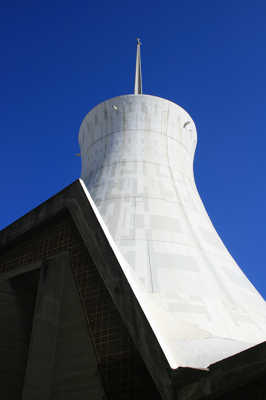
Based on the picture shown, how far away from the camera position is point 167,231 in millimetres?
11125

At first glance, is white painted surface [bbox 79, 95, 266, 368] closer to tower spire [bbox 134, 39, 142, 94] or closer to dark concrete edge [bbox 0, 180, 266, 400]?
dark concrete edge [bbox 0, 180, 266, 400]

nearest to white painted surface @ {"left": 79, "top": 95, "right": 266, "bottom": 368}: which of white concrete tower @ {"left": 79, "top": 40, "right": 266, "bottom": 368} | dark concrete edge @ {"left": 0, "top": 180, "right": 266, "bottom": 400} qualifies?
white concrete tower @ {"left": 79, "top": 40, "right": 266, "bottom": 368}

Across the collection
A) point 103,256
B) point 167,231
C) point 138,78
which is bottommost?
point 103,256

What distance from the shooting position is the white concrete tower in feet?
18.1

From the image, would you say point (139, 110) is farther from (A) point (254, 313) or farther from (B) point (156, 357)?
(B) point (156, 357)

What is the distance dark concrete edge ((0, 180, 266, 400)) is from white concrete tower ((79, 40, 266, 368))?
0.46 ft

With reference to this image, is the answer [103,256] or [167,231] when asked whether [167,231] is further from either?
[103,256]

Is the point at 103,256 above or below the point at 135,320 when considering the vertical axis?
above

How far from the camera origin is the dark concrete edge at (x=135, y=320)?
3.83 meters

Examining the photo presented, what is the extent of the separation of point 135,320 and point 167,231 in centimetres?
649

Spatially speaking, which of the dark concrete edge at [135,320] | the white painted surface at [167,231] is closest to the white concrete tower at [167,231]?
the white painted surface at [167,231]

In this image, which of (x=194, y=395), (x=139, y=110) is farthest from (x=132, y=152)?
(x=194, y=395)

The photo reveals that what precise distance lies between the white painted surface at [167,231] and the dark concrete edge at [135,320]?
0.43ft

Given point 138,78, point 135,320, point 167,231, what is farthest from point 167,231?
point 138,78
